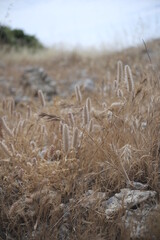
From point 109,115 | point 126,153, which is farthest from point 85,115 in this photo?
point 126,153

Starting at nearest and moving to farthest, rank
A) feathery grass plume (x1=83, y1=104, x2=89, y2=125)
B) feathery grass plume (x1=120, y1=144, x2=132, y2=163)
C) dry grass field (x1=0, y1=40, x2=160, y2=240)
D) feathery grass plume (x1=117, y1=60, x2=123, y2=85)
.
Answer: dry grass field (x1=0, y1=40, x2=160, y2=240) < feathery grass plume (x1=120, y1=144, x2=132, y2=163) < feathery grass plume (x1=83, y1=104, x2=89, y2=125) < feathery grass plume (x1=117, y1=60, x2=123, y2=85)

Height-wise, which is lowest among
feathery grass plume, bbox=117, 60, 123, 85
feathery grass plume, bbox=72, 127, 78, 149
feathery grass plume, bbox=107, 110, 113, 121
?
feathery grass plume, bbox=72, 127, 78, 149

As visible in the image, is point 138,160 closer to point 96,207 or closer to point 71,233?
point 96,207

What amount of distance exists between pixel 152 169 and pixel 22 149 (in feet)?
3.71

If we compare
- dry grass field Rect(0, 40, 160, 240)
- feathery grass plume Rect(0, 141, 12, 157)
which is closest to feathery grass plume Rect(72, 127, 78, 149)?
dry grass field Rect(0, 40, 160, 240)

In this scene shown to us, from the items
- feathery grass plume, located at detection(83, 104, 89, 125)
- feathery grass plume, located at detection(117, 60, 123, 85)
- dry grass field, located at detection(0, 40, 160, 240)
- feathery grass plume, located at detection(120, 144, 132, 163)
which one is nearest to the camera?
dry grass field, located at detection(0, 40, 160, 240)

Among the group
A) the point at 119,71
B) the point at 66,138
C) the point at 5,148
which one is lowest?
the point at 5,148

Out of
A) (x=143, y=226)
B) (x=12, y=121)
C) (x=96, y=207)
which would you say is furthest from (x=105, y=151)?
(x=12, y=121)

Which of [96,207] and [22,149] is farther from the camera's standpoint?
[22,149]

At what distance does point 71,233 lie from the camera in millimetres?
1980

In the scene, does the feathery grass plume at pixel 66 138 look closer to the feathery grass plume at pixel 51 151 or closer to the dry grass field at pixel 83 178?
the dry grass field at pixel 83 178

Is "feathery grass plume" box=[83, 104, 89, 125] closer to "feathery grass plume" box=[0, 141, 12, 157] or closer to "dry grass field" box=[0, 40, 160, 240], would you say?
"dry grass field" box=[0, 40, 160, 240]

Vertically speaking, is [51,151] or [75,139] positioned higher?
[75,139]

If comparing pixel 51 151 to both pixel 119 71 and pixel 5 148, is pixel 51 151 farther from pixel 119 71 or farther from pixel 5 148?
pixel 119 71
